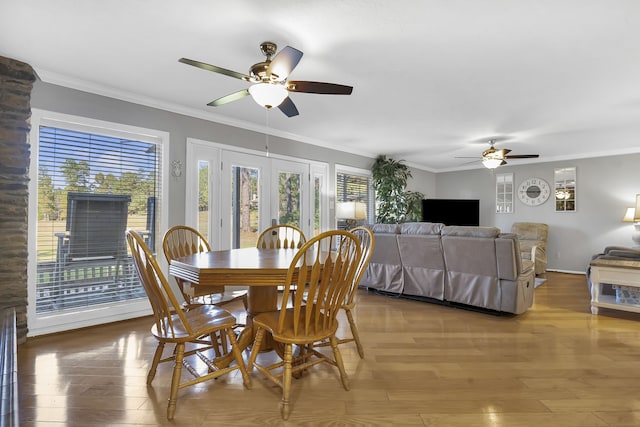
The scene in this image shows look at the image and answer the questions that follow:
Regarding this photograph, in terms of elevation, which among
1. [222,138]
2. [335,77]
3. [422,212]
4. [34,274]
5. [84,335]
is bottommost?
[84,335]

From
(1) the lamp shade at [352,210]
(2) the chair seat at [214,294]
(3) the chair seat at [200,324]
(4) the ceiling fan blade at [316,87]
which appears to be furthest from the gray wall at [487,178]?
(4) the ceiling fan blade at [316,87]

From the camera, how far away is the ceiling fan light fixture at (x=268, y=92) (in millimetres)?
2270

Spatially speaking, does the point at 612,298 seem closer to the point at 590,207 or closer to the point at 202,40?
the point at 590,207

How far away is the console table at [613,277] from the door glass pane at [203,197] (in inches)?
175

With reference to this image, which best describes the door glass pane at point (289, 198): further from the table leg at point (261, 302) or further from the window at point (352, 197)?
the table leg at point (261, 302)

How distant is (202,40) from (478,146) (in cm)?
502

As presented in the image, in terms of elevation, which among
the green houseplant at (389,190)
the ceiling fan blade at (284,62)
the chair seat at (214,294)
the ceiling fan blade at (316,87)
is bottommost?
the chair seat at (214,294)

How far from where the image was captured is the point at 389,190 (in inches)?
252

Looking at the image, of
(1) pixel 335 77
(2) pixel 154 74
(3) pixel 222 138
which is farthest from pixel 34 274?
(1) pixel 335 77

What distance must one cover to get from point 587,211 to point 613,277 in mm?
3601

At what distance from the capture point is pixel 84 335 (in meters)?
3.00

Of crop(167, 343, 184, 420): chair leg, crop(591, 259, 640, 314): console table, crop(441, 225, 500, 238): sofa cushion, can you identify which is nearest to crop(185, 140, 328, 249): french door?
crop(441, 225, 500, 238): sofa cushion

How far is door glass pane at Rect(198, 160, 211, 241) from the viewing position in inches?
159

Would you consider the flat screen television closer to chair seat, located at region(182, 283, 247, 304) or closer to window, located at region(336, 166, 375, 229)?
window, located at region(336, 166, 375, 229)
